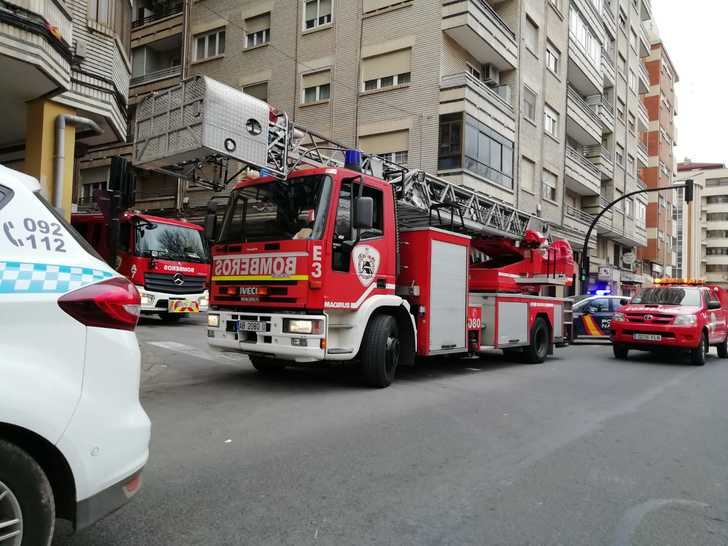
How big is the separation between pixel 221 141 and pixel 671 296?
1102 cm

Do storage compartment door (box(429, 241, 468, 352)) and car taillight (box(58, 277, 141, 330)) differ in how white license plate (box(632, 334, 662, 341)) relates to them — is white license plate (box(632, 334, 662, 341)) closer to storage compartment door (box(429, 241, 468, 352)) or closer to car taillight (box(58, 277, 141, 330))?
storage compartment door (box(429, 241, 468, 352))

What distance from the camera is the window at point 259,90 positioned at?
2631 centimetres

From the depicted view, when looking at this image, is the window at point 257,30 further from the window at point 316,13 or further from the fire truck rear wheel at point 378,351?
the fire truck rear wheel at point 378,351

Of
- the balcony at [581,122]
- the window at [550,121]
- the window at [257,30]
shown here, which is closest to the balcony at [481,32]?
the window at [550,121]

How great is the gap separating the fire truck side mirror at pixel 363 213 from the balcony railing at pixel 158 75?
25902 mm

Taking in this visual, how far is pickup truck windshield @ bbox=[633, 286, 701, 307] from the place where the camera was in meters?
13.0

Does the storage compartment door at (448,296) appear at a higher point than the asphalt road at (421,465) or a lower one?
higher

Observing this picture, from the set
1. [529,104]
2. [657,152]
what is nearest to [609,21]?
[657,152]

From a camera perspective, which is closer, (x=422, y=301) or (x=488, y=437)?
(x=488, y=437)

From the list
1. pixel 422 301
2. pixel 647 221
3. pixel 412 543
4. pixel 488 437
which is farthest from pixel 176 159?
Result: pixel 647 221

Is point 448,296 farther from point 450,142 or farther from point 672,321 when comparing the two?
point 450,142

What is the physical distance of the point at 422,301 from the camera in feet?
27.6

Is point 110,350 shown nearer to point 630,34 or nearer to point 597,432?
point 597,432

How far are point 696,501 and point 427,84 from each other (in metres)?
19.6
